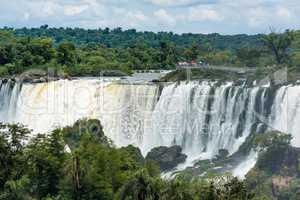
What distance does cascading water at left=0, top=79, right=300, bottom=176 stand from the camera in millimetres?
27438

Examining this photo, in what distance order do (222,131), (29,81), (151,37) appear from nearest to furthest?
1. (222,131)
2. (29,81)
3. (151,37)

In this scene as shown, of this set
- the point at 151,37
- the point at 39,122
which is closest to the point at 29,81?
the point at 39,122

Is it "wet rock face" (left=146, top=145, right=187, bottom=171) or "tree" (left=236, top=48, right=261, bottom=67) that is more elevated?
"tree" (left=236, top=48, right=261, bottom=67)

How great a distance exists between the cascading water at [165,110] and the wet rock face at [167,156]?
0.55m

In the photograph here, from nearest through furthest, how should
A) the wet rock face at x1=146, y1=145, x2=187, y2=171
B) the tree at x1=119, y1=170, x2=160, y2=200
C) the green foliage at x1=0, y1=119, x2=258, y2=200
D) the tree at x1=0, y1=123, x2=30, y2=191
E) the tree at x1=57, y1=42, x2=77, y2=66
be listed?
the green foliage at x1=0, y1=119, x2=258, y2=200
the tree at x1=119, y1=170, x2=160, y2=200
the tree at x1=0, y1=123, x2=30, y2=191
the wet rock face at x1=146, y1=145, x2=187, y2=171
the tree at x1=57, y1=42, x2=77, y2=66

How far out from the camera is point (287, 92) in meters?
26.7

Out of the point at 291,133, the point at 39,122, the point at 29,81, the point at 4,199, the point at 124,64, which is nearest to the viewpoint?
the point at 4,199

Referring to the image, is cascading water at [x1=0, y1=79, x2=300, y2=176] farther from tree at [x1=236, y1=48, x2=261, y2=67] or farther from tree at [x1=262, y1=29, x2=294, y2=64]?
tree at [x1=262, y1=29, x2=294, y2=64]

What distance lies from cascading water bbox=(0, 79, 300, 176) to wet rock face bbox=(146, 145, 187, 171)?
554 mm

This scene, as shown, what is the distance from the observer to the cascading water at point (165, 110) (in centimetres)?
2744

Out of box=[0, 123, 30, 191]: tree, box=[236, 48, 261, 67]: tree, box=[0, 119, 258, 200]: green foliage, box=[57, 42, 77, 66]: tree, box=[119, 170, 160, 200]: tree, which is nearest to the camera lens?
box=[0, 119, 258, 200]: green foliage

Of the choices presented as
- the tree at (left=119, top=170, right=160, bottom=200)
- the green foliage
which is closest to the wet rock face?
the green foliage

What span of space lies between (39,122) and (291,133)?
1374 centimetres

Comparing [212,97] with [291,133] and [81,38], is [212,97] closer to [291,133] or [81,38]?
[291,133]
